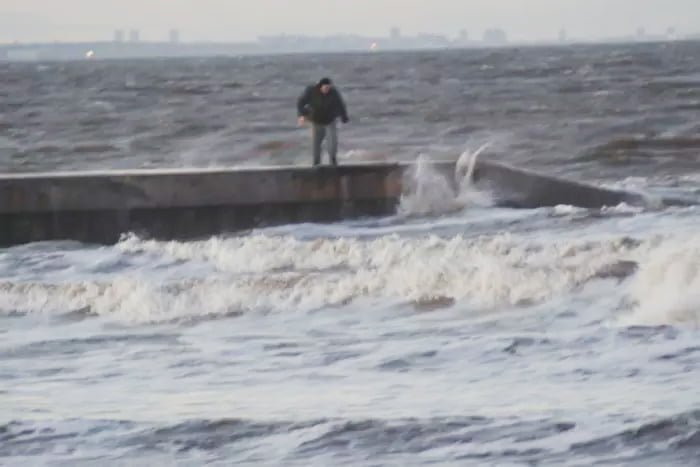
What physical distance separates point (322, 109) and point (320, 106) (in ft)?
0.14

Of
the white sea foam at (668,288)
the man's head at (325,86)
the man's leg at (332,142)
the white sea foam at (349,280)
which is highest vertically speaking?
the man's head at (325,86)

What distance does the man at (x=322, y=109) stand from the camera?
63.9ft

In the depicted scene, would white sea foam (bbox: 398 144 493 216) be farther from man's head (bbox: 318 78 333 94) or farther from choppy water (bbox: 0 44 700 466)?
man's head (bbox: 318 78 333 94)

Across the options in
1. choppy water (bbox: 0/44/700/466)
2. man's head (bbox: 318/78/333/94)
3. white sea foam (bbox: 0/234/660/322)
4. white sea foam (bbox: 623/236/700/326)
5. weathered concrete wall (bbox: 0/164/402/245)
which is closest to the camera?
choppy water (bbox: 0/44/700/466)

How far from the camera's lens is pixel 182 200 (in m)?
19.2

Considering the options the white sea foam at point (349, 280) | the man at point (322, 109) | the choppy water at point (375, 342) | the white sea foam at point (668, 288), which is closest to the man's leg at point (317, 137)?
the man at point (322, 109)

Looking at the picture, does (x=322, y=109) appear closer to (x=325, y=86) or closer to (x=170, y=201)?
(x=325, y=86)

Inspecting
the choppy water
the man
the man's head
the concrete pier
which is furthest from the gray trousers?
the choppy water

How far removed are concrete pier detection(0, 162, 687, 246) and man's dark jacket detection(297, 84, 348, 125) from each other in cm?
60

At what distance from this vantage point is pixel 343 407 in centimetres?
1013

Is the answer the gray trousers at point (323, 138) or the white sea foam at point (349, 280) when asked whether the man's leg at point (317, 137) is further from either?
the white sea foam at point (349, 280)

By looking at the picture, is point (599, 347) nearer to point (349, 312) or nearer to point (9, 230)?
point (349, 312)

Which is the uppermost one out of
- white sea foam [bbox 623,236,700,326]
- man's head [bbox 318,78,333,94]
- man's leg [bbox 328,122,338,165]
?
man's head [bbox 318,78,333,94]

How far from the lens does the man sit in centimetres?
1947
